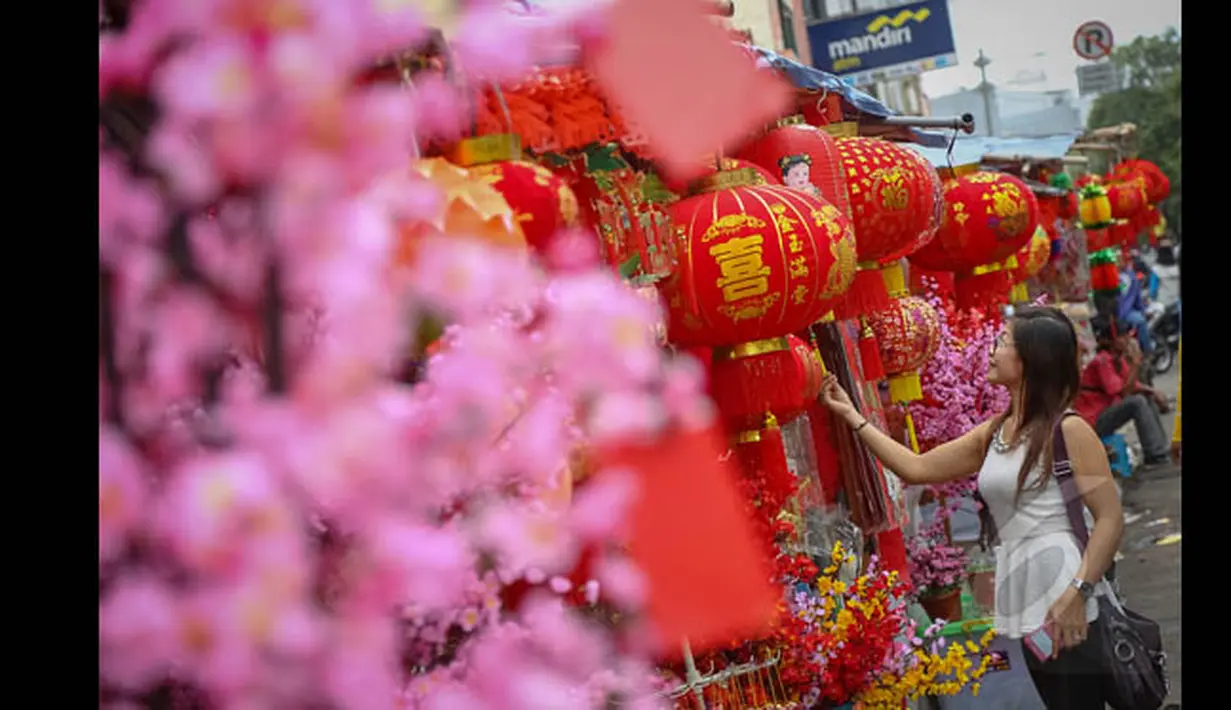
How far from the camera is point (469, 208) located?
1.72 metres

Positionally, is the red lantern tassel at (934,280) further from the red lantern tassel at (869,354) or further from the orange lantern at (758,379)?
the orange lantern at (758,379)

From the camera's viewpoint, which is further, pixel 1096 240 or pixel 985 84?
pixel 1096 240

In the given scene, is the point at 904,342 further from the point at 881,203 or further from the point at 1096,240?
the point at 1096,240

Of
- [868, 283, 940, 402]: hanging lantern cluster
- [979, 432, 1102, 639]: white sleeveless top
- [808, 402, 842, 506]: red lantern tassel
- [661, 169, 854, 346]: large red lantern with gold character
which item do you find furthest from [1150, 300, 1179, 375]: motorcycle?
[661, 169, 854, 346]: large red lantern with gold character

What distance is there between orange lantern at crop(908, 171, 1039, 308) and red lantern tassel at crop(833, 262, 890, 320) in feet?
6.16

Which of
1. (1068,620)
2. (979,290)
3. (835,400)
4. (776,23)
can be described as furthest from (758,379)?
(776,23)

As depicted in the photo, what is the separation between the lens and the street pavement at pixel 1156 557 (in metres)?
6.48

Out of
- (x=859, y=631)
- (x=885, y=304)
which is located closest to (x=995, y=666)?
(x=859, y=631)

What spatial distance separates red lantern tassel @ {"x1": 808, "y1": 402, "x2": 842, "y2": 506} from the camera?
466cm

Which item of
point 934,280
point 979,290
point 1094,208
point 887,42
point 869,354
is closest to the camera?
point 869,354

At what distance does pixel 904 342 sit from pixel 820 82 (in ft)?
4.53

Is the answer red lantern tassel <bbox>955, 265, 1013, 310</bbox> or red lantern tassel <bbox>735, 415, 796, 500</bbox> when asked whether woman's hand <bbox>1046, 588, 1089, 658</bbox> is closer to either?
red lantern tassel <bbox>735, 415, 796, 500</bbox>
